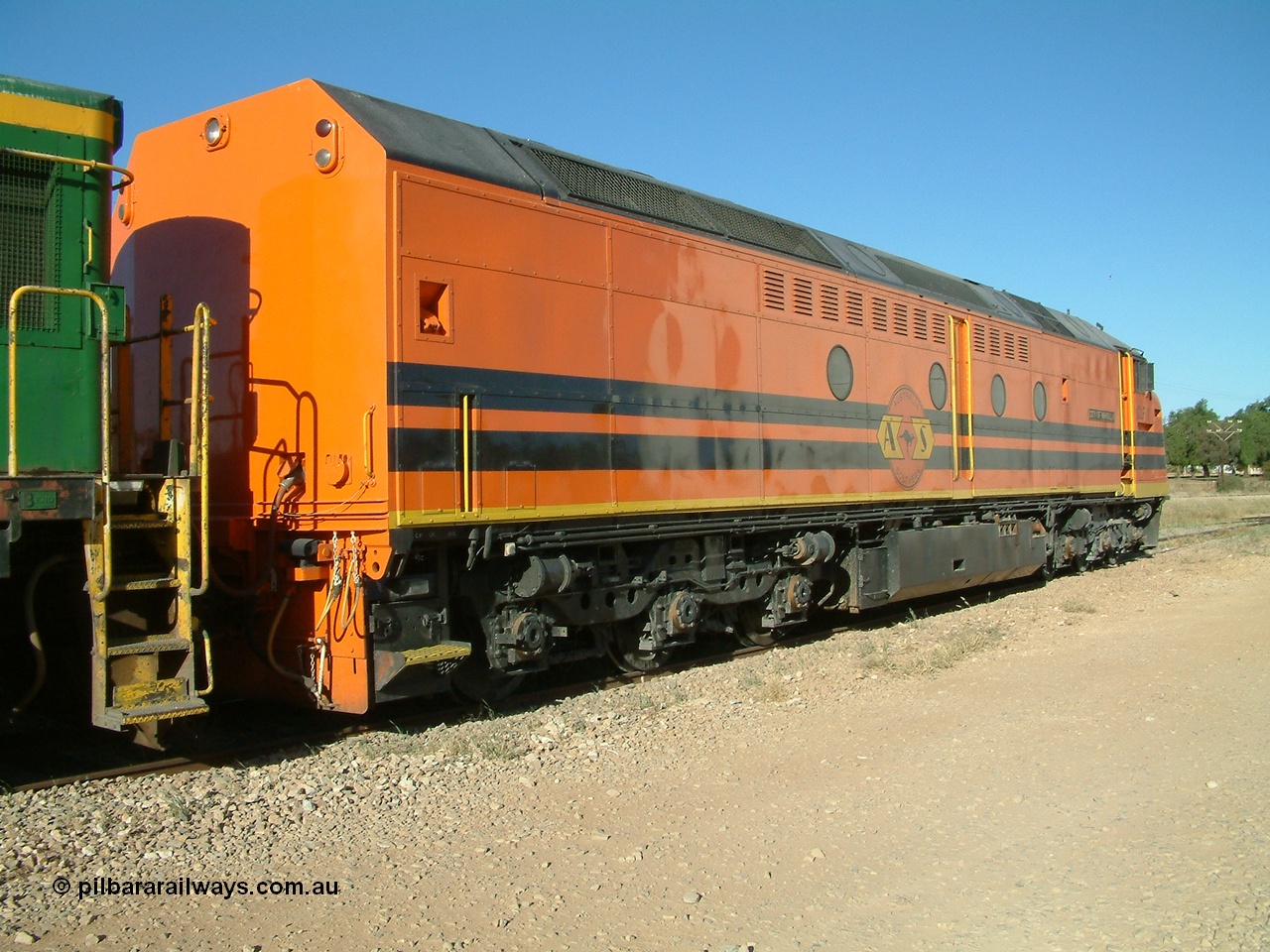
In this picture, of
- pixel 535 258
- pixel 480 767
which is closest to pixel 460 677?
pixel 480 767

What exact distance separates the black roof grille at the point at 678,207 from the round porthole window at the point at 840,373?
3.05 feet

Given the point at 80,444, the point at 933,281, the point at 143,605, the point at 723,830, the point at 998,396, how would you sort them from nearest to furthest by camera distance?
the point at 723,830, the point at 80,444, the point at 143,605, the point at 933,281, the point at 998,396

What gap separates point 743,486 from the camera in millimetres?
8828

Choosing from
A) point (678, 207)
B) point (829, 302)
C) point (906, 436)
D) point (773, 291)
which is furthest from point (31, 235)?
point (906, 436)

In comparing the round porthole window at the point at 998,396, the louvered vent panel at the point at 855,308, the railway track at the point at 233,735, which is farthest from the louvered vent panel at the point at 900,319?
the railway track at the point at 233,735

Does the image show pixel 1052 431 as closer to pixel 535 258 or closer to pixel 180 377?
pixel 535 258

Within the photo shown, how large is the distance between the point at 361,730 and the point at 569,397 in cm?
263

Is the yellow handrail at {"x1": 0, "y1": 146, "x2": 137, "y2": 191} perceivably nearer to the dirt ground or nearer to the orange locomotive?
the orange locomotive

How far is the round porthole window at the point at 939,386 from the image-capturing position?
11930mm

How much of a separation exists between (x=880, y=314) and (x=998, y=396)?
3175 millimetres

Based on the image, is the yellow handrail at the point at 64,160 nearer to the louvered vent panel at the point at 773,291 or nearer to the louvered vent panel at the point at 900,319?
the louvered vent panel at the point at 773,291

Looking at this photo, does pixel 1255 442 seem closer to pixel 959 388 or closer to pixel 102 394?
pixel 959 388

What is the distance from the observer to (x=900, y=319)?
11.4 metres

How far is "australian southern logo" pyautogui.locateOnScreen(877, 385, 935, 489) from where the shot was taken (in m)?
11.0
